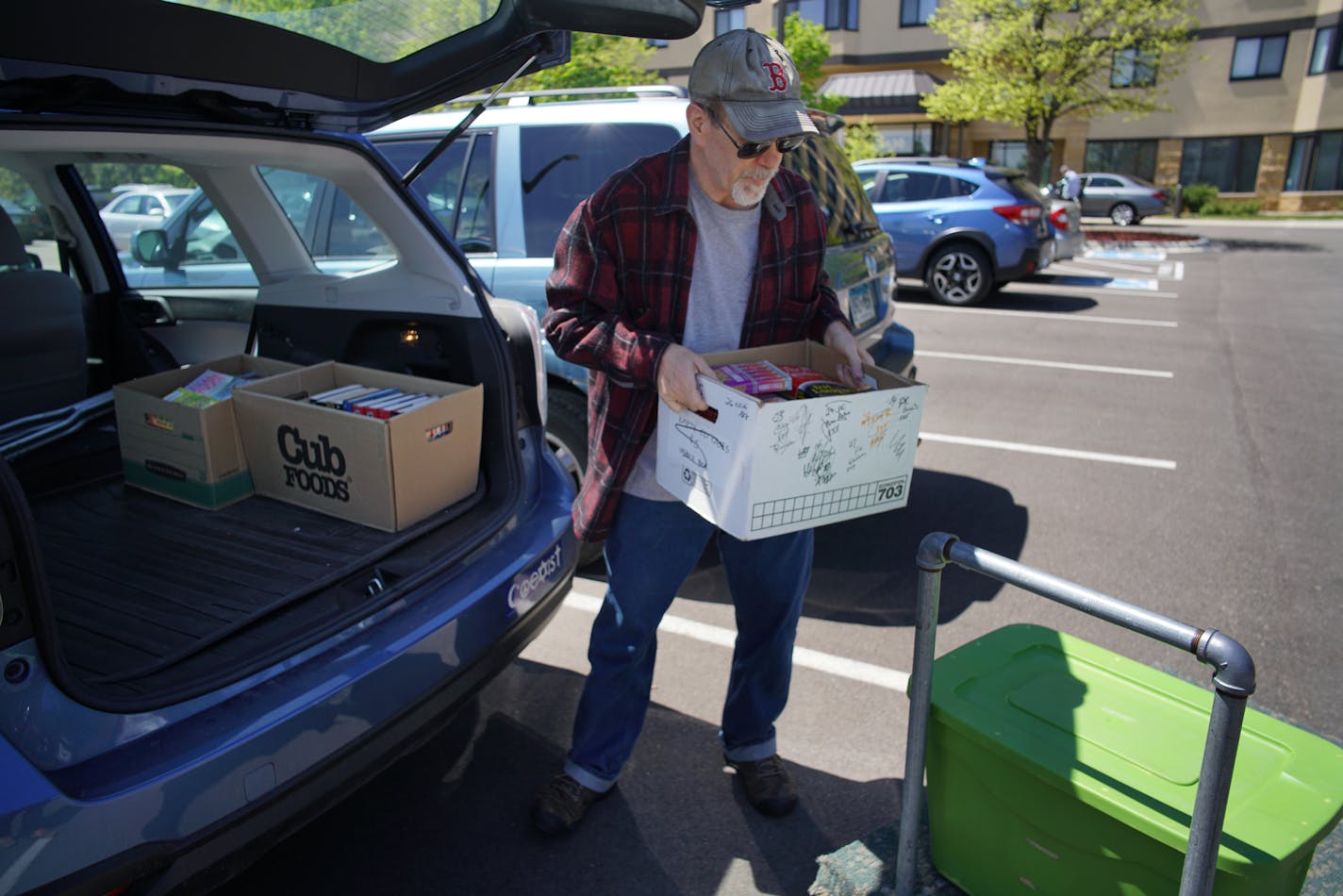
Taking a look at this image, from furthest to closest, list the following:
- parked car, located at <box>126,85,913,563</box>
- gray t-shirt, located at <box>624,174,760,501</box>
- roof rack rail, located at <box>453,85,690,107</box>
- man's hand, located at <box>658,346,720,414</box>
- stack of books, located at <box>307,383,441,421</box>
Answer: roof rack rail, located at <box>453,85,690,107</box>
parked car, located at <box>126,85,913,563</box>
stack of books, located at <box>307,383,441,421</box>
gray t-shirt, located at <box>624,174,760,501</box>
man's hand, located at <box>658,346,720,414</box>

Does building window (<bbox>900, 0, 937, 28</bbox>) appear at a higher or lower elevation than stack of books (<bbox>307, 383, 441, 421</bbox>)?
higher

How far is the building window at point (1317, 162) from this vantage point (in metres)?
26.9

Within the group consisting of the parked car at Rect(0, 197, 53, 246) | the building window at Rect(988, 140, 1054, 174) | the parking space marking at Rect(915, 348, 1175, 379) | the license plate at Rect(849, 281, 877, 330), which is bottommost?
the parking space marking at Rect(915, 348, 1175, 379)

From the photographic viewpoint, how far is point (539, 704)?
308cm

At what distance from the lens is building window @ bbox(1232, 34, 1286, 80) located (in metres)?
26.8

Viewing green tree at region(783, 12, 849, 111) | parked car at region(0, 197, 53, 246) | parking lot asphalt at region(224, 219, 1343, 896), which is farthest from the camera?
green tree at region(783, 12, 849, 111)

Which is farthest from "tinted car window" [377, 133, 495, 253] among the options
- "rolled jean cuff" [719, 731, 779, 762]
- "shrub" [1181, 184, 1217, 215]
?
"shrub" [1181, 184, 1217, 215]

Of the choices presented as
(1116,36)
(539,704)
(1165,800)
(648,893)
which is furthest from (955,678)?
(1116,36)

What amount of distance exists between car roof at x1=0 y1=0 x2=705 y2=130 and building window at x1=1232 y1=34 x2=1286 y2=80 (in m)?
31.8

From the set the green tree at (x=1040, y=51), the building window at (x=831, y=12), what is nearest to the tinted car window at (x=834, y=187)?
the green tree at (x=1040, y=51)

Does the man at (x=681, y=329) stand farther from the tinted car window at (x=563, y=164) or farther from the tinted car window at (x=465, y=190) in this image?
the tinted car window at (x=465, y=190)

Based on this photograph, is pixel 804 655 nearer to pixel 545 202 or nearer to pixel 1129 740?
pixel 1129 740

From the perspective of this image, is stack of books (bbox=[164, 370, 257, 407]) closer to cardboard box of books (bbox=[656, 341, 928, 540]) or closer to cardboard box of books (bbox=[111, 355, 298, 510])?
cardboard box of books (bbox=[111, 355, 298, 510])

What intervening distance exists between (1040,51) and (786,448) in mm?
19101
